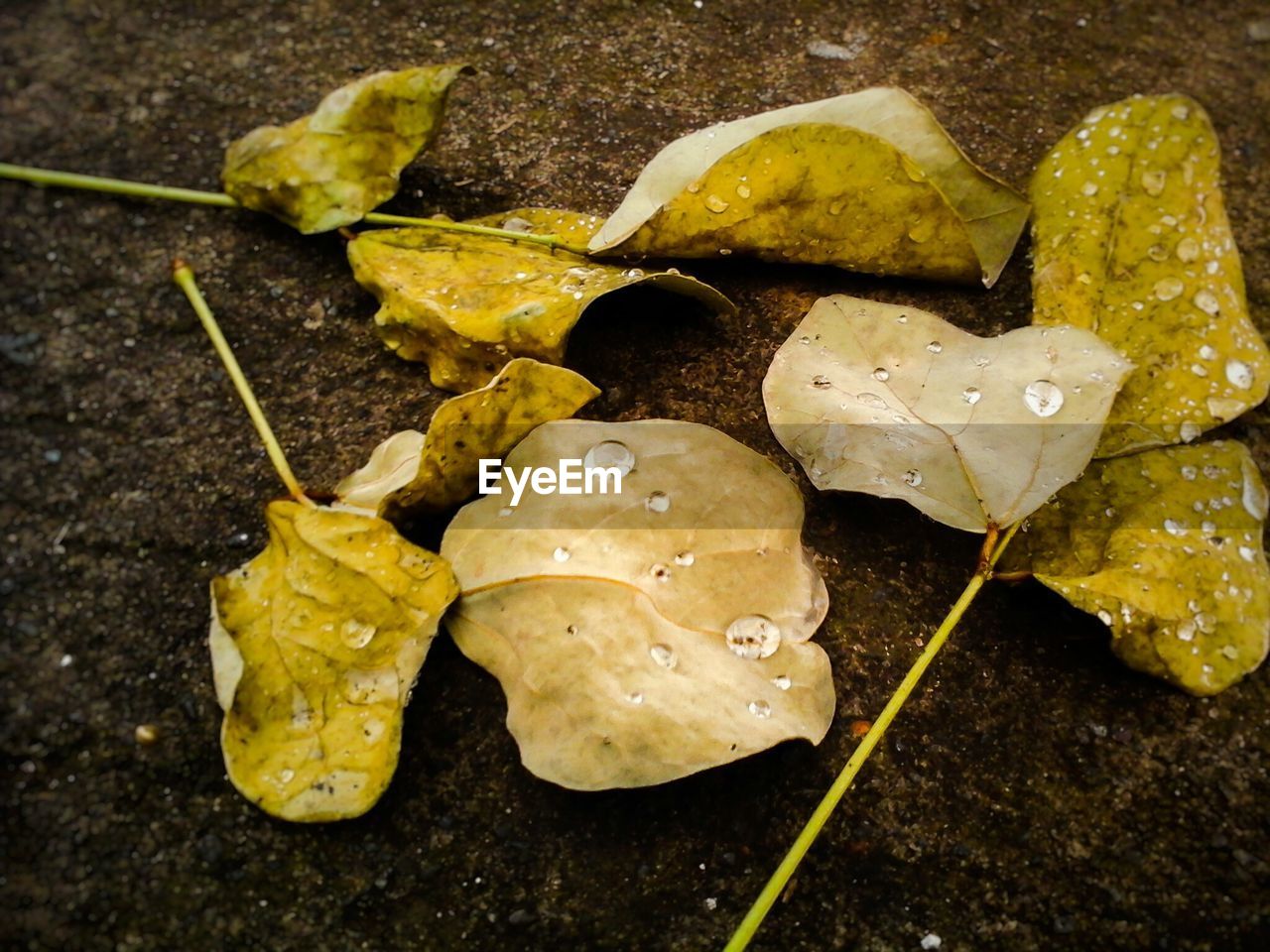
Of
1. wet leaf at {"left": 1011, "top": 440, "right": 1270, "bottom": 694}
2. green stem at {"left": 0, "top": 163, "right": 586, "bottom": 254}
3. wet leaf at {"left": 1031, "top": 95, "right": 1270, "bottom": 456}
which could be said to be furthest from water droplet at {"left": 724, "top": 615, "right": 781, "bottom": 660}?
green stem at {"left": 0, "top": 163, "right": 586, "bottom": 254}

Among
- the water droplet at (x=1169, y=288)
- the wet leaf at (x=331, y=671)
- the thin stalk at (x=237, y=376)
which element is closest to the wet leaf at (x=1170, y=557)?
the water droplet at (x=1169, y=288)

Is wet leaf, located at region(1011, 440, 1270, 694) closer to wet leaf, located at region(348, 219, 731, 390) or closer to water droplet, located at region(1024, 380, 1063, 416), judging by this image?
water droplet, located at region(1024, 380, 1063, 416)

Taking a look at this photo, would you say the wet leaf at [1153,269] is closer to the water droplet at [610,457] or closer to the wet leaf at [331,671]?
the water droplet at [610,457]

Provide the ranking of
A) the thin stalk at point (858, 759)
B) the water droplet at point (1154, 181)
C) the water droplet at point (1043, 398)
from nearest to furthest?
the thin stalk at point (858, 759) → the water droplet at point (1043, 398) → the water droplet at point (1154, 181)

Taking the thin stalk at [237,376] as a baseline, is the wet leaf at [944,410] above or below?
above

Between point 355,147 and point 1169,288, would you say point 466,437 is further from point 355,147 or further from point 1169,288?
point 1169,288

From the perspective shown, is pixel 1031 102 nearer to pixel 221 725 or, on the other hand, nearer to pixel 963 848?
pixel 963 848

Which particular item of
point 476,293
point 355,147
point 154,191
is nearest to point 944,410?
point 476,293
